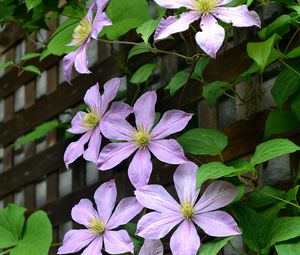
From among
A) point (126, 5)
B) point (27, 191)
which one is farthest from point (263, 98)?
point (27, 191)

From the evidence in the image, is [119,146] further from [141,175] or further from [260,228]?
[260,228]

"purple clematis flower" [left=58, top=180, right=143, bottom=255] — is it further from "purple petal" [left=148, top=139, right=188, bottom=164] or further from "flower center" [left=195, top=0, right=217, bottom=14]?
"flower center" [left=195, top=0, right=217, bottom=14]

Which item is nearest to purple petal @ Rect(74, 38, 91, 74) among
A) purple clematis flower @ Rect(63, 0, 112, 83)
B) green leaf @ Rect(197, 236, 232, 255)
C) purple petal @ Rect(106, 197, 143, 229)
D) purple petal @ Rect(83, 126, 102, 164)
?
purple clematis flower @ Rect(63, 0, 112, 83)

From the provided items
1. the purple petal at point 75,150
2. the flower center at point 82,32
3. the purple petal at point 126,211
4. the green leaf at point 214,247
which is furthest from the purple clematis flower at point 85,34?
the green leaf at point 214,247

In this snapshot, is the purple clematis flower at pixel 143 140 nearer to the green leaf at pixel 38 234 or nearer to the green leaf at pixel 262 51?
the green leaf at pixel 262 51

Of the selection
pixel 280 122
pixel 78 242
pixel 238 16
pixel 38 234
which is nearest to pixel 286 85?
pixel 280 122
